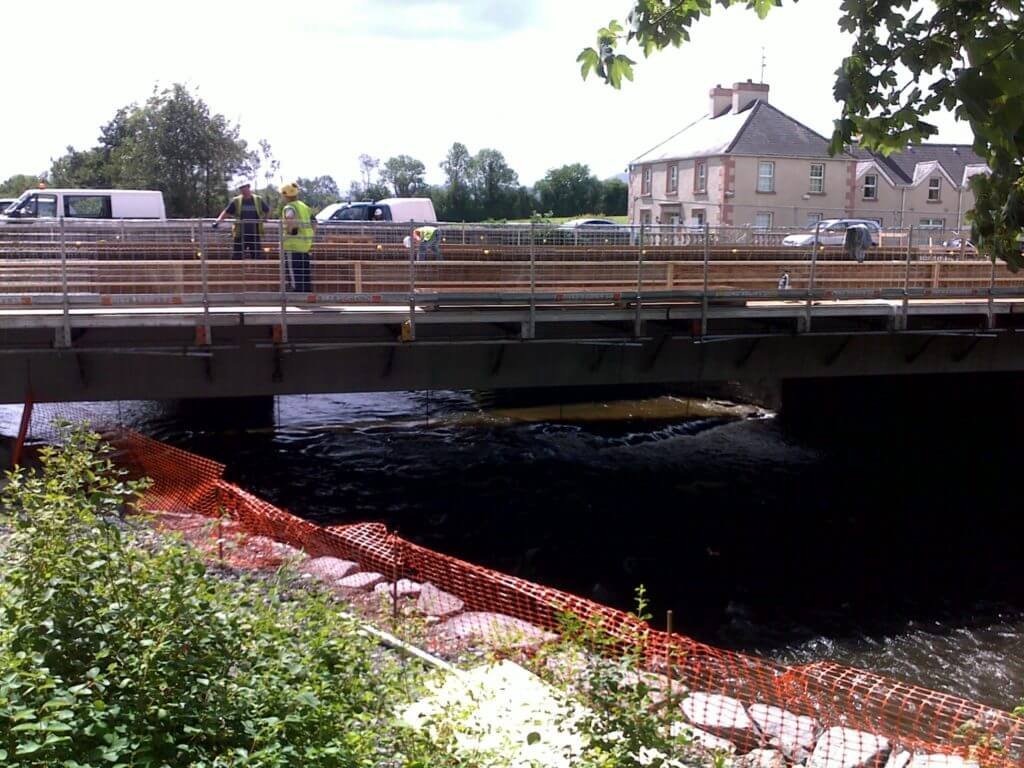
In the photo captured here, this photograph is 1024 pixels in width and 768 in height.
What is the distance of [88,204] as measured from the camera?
82.6ft

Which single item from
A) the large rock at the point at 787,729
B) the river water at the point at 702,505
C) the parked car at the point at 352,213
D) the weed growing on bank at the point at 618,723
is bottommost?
the river water at the point at 702,505

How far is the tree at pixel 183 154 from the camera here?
49.9 m

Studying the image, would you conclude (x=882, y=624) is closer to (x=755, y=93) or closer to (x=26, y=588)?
(x=26, y=588)

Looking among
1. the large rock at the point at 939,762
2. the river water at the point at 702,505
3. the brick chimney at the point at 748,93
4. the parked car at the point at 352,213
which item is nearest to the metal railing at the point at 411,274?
the river water at the point at 702,505

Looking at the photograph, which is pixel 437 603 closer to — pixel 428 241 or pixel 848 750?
pixel 848 750

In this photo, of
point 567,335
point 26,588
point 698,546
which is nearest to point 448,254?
point 567,335

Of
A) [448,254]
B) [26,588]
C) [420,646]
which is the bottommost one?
[420,646]

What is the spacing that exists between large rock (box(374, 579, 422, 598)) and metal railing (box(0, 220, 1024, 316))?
4.72 meters

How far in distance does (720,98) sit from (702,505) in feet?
134

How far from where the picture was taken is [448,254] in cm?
1800

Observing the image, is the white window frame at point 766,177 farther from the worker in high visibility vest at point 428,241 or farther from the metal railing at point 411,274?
the worker in high visibility vest at point 428,241

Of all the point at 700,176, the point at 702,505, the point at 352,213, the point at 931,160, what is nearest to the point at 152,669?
the point at 702,505

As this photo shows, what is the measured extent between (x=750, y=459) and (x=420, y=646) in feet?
51.0

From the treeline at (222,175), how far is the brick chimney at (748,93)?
42.2 ft
